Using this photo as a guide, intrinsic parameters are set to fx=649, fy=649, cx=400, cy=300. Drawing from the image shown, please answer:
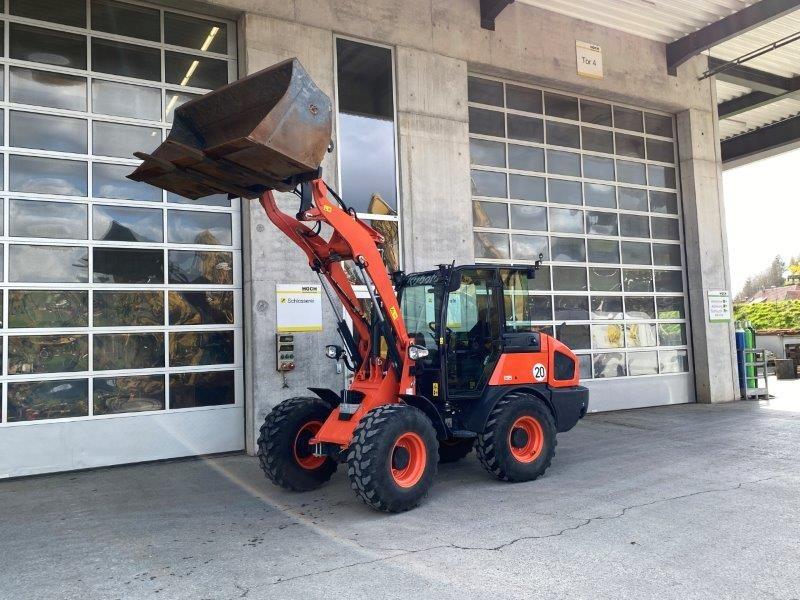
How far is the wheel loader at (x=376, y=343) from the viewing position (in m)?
5.20

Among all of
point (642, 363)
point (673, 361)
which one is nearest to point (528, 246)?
point (642, 363)

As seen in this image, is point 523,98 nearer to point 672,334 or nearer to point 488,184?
point 488,184

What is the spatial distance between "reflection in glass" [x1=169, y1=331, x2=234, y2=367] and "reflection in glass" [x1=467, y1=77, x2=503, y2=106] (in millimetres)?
5789

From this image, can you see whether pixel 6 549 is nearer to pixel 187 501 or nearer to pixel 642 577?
pixel 187 501

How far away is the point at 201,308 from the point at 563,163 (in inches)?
281

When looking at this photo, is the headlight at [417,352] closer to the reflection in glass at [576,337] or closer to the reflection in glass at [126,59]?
the reflection in glass at [126,59]

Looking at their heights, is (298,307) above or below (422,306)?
above

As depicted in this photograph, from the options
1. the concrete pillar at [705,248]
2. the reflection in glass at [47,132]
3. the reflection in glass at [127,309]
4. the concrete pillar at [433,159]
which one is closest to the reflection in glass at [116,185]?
the reflection in glass at [47,132]

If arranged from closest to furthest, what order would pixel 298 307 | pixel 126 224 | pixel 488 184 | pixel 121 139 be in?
pixel 126 224
pixel 121 139
pixel 298 307
pixel 488 184

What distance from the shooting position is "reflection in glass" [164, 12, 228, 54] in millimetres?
8586

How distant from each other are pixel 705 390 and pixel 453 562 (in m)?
10.1

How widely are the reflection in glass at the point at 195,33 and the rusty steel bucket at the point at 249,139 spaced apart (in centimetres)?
378

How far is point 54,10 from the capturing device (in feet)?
26.0

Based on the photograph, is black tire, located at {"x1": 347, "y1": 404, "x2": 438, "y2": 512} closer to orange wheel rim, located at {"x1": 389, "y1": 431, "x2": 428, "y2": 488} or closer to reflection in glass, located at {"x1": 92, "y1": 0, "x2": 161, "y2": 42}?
orange wheel rim, located at {"x1": 389, "y1": 431, "x2": 428, "y2": 488}
